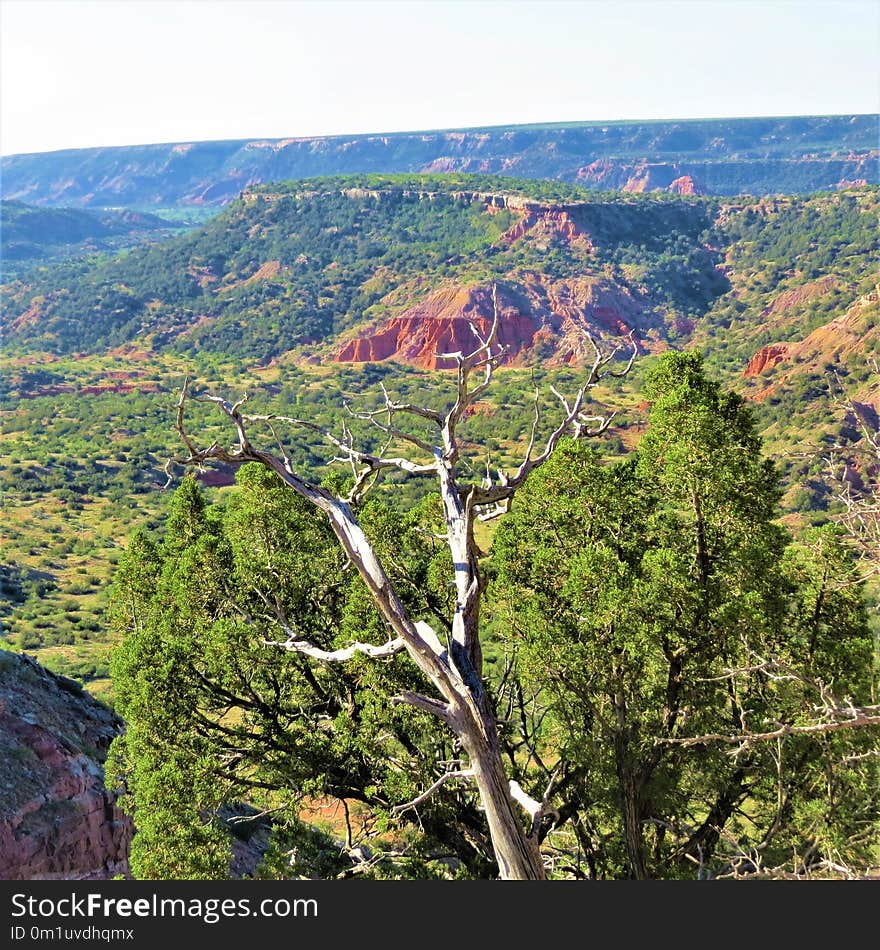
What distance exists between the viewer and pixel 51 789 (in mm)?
15539

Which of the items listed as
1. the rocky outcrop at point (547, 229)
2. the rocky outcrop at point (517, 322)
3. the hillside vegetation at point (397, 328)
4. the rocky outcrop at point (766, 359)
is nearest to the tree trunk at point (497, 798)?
the hillside vegetation at point (397, 328)

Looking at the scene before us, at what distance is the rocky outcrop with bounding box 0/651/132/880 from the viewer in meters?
14.7

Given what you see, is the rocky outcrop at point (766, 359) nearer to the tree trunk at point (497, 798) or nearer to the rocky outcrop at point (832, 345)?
the rocky outcrop at point (832, 345)

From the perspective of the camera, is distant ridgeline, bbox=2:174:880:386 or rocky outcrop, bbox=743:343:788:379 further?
distant ridgeline, bbox=2:174:880:386

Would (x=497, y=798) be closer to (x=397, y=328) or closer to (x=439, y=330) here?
(x=439, y=330)

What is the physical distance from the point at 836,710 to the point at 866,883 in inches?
77.8

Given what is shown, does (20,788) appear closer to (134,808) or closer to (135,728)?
(134,808)

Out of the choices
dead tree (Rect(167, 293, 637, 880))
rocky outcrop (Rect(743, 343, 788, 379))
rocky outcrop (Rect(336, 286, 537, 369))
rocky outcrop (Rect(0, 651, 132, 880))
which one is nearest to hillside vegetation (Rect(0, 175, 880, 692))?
rocky outcrop (Rect(743, 343, 788, 379))

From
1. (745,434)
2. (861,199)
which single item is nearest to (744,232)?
(861,199)

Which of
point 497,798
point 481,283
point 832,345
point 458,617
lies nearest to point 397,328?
point 481,283

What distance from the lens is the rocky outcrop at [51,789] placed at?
14742mm

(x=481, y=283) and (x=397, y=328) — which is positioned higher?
(x=481, y=283)

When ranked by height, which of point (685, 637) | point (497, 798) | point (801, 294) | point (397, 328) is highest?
point (397, 328)

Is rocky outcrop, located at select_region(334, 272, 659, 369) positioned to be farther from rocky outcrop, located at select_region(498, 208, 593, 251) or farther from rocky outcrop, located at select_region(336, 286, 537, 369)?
rocky outcrop, located at select_region(498, 208, 593, 251)
